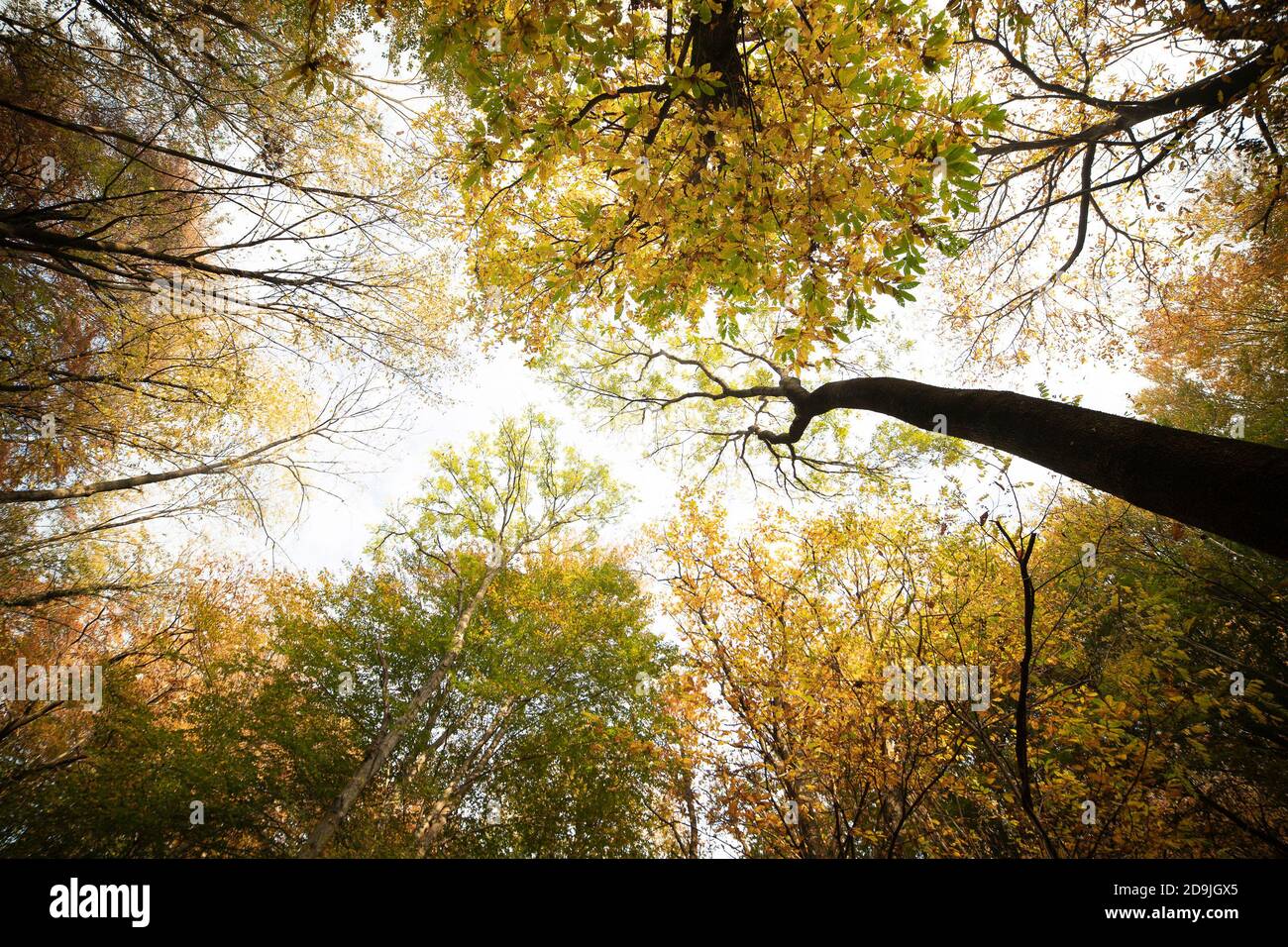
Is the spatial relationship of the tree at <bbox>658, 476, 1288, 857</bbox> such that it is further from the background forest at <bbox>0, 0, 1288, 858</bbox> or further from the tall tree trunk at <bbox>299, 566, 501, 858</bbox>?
the tall tree trunk at <bbox>299, 566, 501, 858</bbox>

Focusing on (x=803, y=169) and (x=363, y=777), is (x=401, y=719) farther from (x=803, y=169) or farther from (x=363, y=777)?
(x=803, y=169)

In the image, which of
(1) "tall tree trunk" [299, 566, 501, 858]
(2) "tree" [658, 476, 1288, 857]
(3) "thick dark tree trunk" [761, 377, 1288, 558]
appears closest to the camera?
(3) "thick dark tree trunk" [761, 377, 1288, 558]

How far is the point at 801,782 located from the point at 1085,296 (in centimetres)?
825

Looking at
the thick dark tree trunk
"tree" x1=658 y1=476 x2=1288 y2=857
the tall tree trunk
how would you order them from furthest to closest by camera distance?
the tall tree trunk → "tree" x1=658 y1=476 x2=1288 y2=857 → the thick dark tree trunk

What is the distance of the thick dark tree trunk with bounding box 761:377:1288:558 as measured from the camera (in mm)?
1509

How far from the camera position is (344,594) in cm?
1302

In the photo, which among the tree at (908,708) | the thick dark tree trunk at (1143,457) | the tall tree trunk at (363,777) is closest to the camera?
the thick dark tree trunk at (1143,457)

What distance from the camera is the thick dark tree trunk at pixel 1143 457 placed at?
151cm

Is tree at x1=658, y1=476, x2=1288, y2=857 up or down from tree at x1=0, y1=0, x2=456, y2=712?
down

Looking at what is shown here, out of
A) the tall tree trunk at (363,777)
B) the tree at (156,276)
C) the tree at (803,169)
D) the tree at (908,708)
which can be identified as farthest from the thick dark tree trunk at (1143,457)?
the tall tree trunk at (363,777)

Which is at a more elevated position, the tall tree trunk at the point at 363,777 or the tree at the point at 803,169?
the tree at the point at 803,169

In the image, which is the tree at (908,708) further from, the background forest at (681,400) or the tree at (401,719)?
the tree at (401,719)

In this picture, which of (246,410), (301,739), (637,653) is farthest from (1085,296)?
(301,739)

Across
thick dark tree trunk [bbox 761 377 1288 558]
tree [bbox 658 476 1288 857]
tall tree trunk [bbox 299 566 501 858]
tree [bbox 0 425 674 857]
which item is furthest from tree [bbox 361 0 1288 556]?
tall tree trunk [bbox 299 566 501 858]
